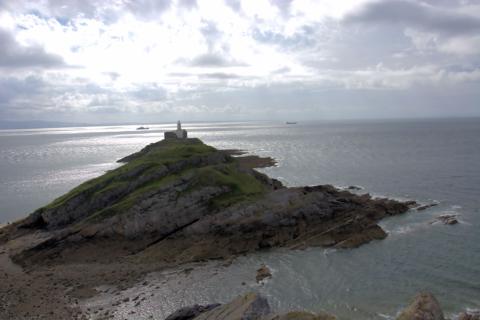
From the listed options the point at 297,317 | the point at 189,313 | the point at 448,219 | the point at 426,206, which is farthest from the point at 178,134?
the point at 297,317

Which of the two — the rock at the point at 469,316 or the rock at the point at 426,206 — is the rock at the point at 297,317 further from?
the rock at the point at 426,206

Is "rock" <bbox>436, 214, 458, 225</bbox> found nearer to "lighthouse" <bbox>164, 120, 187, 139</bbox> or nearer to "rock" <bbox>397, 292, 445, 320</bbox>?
"rock" <bbox>397, 292, 445, 320</bbox>

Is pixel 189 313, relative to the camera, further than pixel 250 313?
Yes

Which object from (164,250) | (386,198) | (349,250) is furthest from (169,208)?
(386,198)

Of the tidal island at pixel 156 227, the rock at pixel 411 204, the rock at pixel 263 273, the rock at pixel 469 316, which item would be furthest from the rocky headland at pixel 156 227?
the rock at pixel 469 316

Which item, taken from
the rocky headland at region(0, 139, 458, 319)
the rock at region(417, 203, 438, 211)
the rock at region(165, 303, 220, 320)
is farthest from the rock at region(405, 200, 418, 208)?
the rock at region(165, 303, 220, 320)

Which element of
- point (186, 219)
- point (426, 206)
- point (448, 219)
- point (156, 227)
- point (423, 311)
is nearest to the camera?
point (423, 311)

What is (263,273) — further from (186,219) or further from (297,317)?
(297,317)
